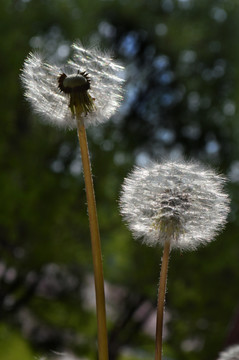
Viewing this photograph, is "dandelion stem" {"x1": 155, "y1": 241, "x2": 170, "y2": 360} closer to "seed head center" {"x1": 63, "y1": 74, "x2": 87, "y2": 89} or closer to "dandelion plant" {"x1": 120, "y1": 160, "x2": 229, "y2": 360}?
"dandelion plant" {"x1": 120, "y1": 160, "x2": 229, "y2": 360}

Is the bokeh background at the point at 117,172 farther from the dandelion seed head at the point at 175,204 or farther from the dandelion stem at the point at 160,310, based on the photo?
the dandelion stem at the point at 160,310

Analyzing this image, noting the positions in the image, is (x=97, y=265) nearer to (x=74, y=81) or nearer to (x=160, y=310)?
(x=160, y=310)

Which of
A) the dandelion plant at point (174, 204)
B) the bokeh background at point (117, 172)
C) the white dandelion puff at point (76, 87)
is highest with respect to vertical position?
the bokeh background at point (117, 172)

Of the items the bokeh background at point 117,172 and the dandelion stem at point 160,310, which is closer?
the dandelion stem at point 160,310

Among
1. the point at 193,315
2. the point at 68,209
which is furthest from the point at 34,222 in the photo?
the point at 193,315

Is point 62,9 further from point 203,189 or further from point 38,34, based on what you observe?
point 203,189

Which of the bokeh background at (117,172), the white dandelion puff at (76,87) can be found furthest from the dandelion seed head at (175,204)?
the bokeh background at (117,172)

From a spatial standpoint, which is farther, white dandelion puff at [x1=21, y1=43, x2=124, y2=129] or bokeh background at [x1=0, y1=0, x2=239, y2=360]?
bokeh background at [x1=0, y1=0, x2=239, y2=360]

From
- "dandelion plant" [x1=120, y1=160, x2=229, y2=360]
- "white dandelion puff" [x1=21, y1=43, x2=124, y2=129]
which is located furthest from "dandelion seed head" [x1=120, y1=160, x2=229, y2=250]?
"white dandelion puff" [x1=21, y1=43, x2=124, y2=129]
